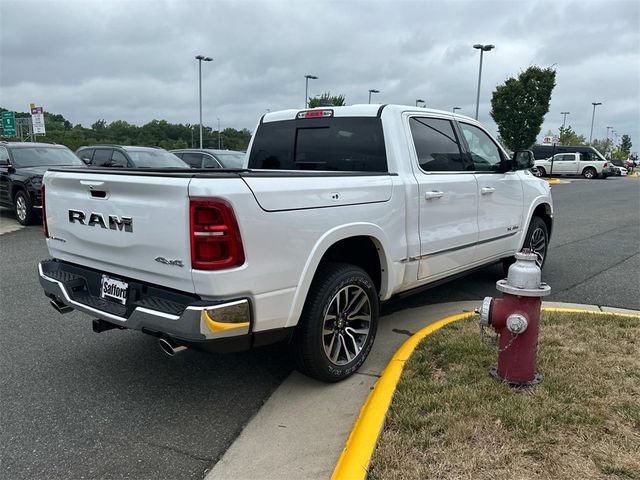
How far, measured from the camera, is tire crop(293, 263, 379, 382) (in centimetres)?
340

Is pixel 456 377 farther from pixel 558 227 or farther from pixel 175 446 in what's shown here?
pixel 558 227

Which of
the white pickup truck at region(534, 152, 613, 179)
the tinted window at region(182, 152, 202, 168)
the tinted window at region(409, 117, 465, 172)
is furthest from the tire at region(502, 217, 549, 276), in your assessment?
the white pickup truck at region(534, 152, 613, 179)

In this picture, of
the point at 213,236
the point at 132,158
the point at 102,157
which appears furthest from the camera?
the point at 102,157

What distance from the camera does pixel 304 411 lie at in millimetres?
3387

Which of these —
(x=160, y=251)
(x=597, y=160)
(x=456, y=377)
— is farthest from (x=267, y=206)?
(x=597, y=160)

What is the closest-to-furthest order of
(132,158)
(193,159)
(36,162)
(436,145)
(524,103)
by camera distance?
(436,145), (36,162), (132,158), (193,159), (524,103)

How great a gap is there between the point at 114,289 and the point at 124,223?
47 cm

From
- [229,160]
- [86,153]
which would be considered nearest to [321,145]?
[229,160]

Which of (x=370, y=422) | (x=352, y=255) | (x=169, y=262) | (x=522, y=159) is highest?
(x=522, y=159)

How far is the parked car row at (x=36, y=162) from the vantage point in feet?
35.0

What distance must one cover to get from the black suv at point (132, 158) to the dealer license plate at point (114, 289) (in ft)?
31.3

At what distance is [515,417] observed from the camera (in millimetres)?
2955

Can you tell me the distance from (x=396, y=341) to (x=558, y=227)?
27.8 feet

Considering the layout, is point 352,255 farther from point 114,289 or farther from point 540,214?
point 540,214
